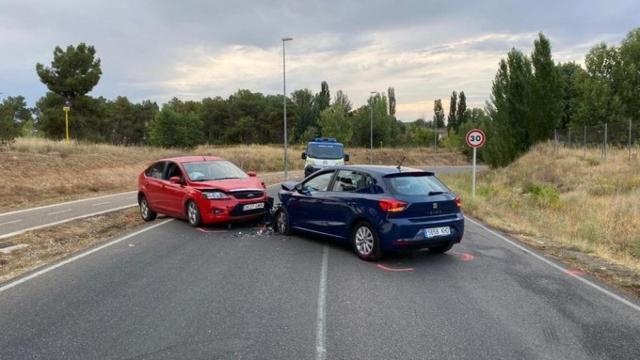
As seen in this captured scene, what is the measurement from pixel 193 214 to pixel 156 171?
2.39 metres

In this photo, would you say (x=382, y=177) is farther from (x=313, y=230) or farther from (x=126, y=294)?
(x=126, y=294)

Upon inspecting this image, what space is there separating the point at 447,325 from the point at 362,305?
1.06 metres

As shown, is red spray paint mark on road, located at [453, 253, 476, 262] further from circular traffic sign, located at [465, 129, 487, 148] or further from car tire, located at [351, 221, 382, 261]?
circular traffic sign, located at [465, 129, 487, 148]

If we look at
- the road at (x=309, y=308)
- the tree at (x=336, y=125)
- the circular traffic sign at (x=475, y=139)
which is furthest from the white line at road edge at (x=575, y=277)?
the tree at (x=336, y=125)

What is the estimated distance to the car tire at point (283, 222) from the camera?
430 inches

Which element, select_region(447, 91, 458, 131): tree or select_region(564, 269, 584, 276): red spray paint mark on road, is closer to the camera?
select_region(564, 269, 584, 276): red spray paint mark on road

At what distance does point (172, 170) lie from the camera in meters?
13.2

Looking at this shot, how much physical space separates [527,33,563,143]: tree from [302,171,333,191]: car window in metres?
31.3

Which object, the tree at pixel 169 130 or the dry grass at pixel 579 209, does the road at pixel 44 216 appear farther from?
the tree at pixel 169 130

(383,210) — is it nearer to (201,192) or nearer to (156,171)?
(201,192)

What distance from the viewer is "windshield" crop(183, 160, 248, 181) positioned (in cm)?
1258

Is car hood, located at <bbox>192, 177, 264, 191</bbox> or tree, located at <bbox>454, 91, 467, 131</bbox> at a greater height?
tree, located at <bbox>454, 91, 467, 131</bbox>

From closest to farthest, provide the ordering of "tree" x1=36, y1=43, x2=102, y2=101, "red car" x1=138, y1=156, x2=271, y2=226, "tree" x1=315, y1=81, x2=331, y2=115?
"red car" x1=138, y1=156, x2=271, y2=226
"tree" x1=36, y1=43, x2=102, y2=101
"tree" x1=315, y1=81, x2=331, y2=115

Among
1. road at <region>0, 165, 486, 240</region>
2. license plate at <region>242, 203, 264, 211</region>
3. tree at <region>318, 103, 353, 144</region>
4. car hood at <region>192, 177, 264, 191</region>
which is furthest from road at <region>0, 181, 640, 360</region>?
tree at <region>318, 103, 353, 144</region>
